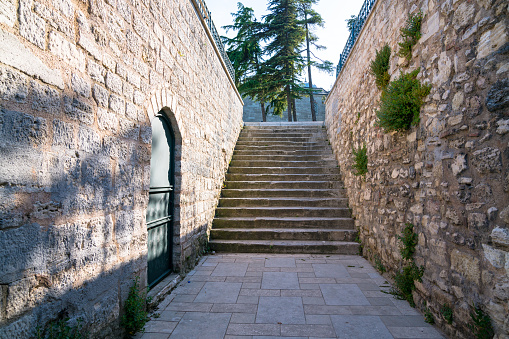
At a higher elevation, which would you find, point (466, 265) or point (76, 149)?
point (76, 149)

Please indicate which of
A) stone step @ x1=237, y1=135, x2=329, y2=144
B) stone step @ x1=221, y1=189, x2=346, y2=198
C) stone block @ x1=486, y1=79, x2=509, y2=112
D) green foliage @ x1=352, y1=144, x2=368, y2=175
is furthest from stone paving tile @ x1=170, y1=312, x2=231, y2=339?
stone step @ x1=237, y1=135, x2=329, y2=144

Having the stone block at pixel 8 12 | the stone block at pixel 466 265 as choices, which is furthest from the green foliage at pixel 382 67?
the stone block at pixel 8 12

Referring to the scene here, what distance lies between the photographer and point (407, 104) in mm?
2873

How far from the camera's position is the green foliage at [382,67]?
3.51 metres

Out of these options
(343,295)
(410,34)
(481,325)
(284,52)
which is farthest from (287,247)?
(284,52)

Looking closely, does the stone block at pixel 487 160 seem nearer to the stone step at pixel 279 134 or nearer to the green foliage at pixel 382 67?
the green foliage at pixel 382 67

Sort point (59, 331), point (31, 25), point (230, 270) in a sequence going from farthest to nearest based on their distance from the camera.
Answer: point (230, 270)
point (59, 331)
point (31, 25)

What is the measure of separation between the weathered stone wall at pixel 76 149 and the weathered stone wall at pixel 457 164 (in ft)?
8.83

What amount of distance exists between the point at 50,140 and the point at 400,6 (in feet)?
12.3

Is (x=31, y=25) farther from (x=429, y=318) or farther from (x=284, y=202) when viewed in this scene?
(x=284, y=202)

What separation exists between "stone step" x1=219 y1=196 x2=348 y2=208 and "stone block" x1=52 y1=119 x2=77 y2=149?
4.14 meters

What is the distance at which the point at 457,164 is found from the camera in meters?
2.15

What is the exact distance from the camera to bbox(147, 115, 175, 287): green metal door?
2979 mm

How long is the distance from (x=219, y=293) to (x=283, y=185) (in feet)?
11.4
